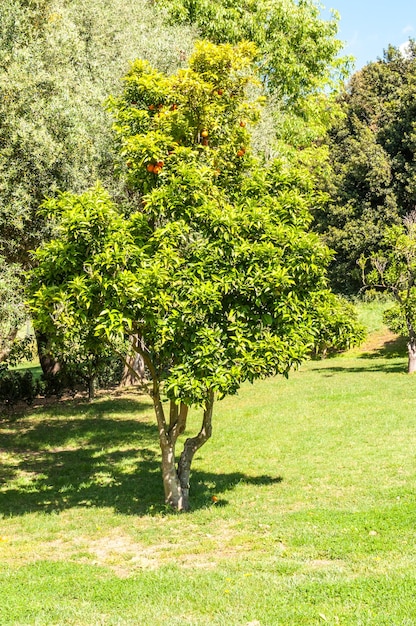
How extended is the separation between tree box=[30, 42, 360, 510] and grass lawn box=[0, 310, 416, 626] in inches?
72.2

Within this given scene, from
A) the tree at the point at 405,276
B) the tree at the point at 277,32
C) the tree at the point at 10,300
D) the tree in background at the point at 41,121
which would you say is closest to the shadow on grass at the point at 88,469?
the tree at the point at 10,300

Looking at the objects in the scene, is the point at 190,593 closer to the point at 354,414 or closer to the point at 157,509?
the point at 157,509

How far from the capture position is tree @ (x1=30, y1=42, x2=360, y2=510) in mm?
10273

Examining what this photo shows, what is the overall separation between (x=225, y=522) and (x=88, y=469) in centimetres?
612

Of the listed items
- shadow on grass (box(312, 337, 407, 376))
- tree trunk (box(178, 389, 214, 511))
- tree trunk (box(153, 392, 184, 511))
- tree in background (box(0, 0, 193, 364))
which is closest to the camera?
tree trunk (box(153, 392, 184, 511))

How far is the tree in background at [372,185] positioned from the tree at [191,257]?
33.3m

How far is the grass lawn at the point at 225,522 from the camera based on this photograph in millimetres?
7270

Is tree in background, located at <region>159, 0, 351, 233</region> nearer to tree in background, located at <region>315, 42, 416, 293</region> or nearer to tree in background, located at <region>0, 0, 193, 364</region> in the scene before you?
tree in background, located at <region>315, 42, 416, 293</region>

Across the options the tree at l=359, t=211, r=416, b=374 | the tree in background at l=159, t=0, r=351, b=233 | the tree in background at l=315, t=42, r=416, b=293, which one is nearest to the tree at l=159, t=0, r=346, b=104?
the tree in background at l=159, t=0, r=351, b=233

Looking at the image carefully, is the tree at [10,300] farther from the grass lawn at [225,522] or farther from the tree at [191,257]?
the grass lawn at [225,522]

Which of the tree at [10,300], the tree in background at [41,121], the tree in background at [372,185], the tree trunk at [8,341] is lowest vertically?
the tree trunk at [8,341]

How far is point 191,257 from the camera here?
11.0m

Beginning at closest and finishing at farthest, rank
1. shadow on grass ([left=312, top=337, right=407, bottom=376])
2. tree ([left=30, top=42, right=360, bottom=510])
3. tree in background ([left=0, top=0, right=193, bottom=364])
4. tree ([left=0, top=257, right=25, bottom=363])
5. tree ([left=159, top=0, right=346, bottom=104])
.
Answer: tree ([left=30, top=42, right=360, bottom=510])
tree ([left=0, top=257, right=25, bottom=363])
tree in background ([left=0, top=0, right=193, bottom=364])
tree ([left=159, top=0, right=346, bottom=104])
shadow on grass ([left=312, top=337, right=407, bottom=376])

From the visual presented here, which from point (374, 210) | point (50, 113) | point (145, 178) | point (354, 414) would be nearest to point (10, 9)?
point (50, 113)
